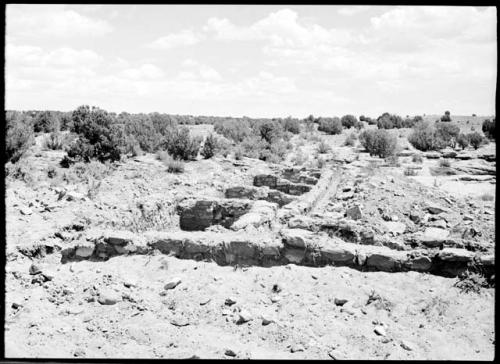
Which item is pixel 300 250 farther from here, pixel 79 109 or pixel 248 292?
pixel 79 109

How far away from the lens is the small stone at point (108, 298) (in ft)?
17.4

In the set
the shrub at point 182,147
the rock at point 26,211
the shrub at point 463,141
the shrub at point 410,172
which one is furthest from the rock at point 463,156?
the rock at point 26,211

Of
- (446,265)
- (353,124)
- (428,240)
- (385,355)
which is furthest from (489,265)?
(353,124)

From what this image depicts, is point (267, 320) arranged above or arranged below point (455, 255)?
below

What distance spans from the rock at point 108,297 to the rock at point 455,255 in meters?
4.38

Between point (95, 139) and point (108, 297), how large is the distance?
9.88m

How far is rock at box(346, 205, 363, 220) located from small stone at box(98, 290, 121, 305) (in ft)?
16.1

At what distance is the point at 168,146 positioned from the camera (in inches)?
636

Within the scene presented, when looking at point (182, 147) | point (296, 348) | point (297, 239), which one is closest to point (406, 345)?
point (296, 348)

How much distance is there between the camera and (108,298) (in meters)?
5.32

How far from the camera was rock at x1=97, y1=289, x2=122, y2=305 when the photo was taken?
17.4 feet

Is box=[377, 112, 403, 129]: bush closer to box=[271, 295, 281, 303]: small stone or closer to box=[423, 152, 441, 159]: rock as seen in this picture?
box=[423, 152, 441, 159]: rock

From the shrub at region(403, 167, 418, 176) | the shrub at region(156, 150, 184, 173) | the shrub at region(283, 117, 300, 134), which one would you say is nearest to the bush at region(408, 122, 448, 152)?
the shrub at region(403, 167, 418, 176)

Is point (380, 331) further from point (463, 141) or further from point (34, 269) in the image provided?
point (463, 141)
